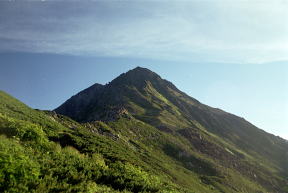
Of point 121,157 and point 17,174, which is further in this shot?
point 121,157

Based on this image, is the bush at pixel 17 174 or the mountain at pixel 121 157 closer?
the bush at pixel 17 174

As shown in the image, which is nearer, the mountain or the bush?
the bush

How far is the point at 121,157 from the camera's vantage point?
5244cm

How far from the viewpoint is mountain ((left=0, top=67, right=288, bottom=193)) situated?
23.3 meters

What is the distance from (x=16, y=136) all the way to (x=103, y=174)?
15.6m

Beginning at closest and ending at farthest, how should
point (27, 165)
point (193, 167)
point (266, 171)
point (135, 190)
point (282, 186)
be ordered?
point (27, 165)
point (135, 190)
point (193, 167)
point (282, 186)
point (266, 171)

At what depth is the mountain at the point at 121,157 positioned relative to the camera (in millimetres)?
23281

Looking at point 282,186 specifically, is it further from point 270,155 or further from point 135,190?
point 135,190

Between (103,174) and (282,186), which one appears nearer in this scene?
(103,174)

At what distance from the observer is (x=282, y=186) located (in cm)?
13150

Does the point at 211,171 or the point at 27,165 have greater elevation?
the point at 27,165

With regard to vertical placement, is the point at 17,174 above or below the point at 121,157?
above

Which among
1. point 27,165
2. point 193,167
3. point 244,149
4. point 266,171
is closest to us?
point 27,165

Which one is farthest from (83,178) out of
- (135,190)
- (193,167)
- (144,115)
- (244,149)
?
(244,149)
